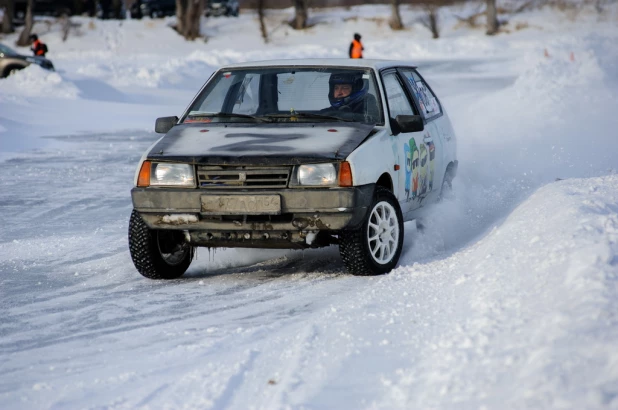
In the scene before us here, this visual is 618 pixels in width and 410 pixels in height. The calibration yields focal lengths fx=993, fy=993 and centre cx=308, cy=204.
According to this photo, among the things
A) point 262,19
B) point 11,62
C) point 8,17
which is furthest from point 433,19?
point 11,62

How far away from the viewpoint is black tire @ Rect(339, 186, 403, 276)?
6.59 m

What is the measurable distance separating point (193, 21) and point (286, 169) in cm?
4765

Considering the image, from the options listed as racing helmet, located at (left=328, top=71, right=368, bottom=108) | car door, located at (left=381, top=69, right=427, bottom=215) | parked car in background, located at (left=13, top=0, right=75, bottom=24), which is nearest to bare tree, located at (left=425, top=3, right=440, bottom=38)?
parked car in background, located at (left=13, top=0, right=75, bottom=24)

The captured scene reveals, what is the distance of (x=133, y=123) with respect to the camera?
64.8 ft

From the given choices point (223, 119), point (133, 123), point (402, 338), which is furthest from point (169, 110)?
point (402, 338)

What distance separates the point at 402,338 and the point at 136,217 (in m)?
2.69

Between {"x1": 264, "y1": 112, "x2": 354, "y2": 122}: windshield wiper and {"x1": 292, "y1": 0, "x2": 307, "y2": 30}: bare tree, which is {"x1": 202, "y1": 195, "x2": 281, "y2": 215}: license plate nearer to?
{"x1": 264, "y1": 112, "x2": 354, "y2": 122}: windshield wiper

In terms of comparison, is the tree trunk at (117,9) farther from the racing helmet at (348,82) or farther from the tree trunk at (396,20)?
the racing helmet at (348,82)

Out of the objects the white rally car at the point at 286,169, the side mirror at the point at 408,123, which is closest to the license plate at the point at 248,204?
the white rally car at the point at 286,169

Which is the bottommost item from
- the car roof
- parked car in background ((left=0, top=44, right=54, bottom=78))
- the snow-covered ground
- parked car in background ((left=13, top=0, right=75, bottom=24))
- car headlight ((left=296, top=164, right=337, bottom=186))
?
the snow-covered ground

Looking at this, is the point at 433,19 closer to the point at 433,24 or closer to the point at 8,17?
the point at 433,24

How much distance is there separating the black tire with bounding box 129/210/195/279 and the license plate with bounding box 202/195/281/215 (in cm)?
62

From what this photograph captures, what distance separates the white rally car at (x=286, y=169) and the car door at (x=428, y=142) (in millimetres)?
41

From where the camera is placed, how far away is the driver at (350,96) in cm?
732
